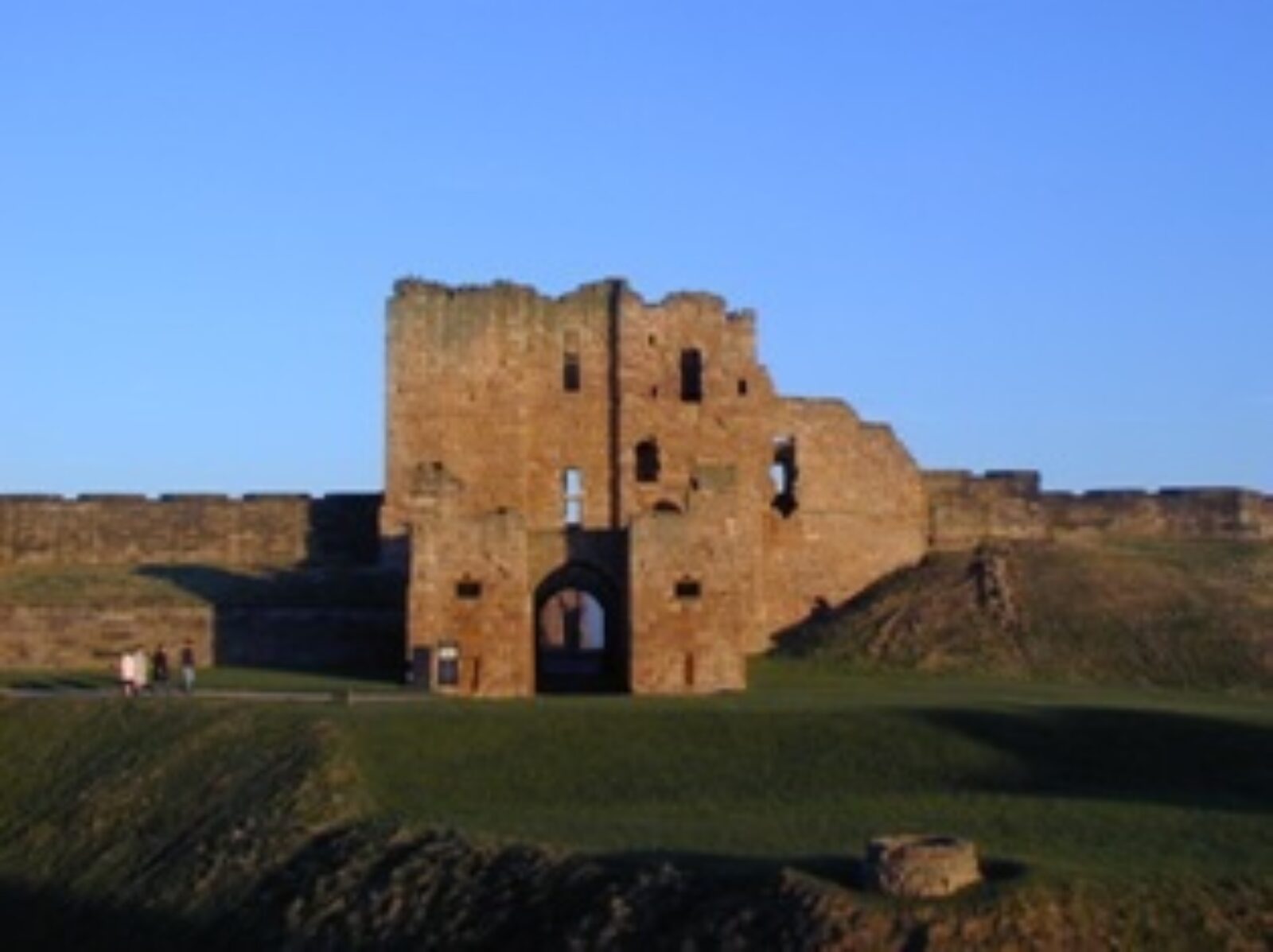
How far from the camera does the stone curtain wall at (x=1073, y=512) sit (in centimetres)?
5312

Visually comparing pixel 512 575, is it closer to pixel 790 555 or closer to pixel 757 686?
pixel 757 686

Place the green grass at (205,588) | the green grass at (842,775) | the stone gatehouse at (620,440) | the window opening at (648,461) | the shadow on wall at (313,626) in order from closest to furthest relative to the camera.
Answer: the green grass at (842,775) → the shadow on wall at (313,626) → the green grass at (205,588) → the stone gatehouse at (620,440) → the window opening at (648,461)

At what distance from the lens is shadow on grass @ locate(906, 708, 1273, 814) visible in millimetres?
27344

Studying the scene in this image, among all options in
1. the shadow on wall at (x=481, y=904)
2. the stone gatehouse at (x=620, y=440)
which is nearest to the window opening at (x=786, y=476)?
the stone gatehouse at (x=620, y=440)

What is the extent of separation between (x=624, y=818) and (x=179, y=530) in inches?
1146

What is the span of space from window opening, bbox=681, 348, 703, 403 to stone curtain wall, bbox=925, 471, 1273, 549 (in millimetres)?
7195

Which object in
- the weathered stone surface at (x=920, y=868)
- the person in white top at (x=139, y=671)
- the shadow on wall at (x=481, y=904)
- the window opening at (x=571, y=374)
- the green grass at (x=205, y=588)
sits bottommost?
the shadow on wall at (x=481, y=904)

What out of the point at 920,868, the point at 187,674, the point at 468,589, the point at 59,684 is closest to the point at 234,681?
the point at 187,674

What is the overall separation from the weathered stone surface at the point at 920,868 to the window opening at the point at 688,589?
64.4 feet

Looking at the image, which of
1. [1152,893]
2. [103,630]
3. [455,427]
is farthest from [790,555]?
[1152,893]

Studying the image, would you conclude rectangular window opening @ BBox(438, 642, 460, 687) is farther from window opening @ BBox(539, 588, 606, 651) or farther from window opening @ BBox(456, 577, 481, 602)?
window opening @ BBox(539, 588, 606, 651)

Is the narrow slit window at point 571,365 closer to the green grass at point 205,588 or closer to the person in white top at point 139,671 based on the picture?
the green grass at point 205,588

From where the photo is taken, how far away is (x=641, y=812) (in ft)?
85.9

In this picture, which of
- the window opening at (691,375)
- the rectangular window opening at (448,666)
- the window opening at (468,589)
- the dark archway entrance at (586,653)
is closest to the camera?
the rectangular window opening at (448,666)
